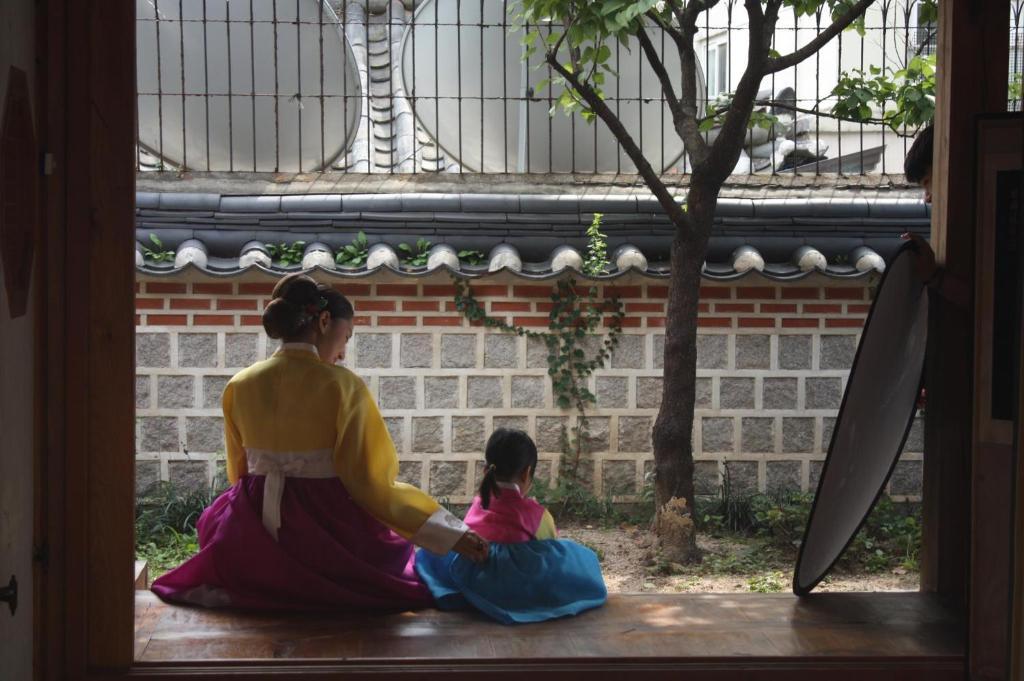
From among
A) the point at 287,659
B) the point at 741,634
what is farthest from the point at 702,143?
the point at 287,659

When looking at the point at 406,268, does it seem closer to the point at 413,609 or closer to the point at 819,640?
the point at 413,609

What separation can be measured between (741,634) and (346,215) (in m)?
4.24

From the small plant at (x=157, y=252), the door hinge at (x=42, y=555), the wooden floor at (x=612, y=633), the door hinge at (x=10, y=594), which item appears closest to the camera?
the door hinge at (x=10, y=594)

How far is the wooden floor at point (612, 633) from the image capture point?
3.15 m

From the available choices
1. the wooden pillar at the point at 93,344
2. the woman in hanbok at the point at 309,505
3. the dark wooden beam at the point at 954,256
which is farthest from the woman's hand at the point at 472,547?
the dark wooden beam at the point at 954,256

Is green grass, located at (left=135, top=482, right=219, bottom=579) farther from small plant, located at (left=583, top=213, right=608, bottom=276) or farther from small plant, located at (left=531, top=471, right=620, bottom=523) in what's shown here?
small plant, located at (left=583, top=213, right=608, bottom=276)

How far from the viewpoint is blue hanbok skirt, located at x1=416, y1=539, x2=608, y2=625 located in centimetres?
358

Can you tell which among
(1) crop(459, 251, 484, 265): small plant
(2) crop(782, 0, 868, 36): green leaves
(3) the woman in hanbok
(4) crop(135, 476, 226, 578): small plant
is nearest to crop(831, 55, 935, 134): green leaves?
(2) crop(782, 0, 868, 36): green leaves

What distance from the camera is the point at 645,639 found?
3279 millimetres

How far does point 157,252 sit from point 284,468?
326 centimetres

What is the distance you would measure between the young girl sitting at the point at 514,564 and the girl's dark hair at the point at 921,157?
63.8 inches

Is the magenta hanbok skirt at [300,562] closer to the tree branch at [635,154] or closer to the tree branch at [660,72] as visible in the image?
the tree branch at [635,154]

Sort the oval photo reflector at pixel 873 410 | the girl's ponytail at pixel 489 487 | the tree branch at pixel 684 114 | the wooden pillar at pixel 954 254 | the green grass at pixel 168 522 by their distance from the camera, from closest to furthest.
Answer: the wooden pillar at pixel 954 254
the oval photo reflector at pixel 873 410
the girl's ponytail at pixel 489 487
the tree branch at pixel 684 114
the green grass at pixel 168 522

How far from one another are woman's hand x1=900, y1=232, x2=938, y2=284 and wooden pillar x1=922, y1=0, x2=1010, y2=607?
73 millimetres
